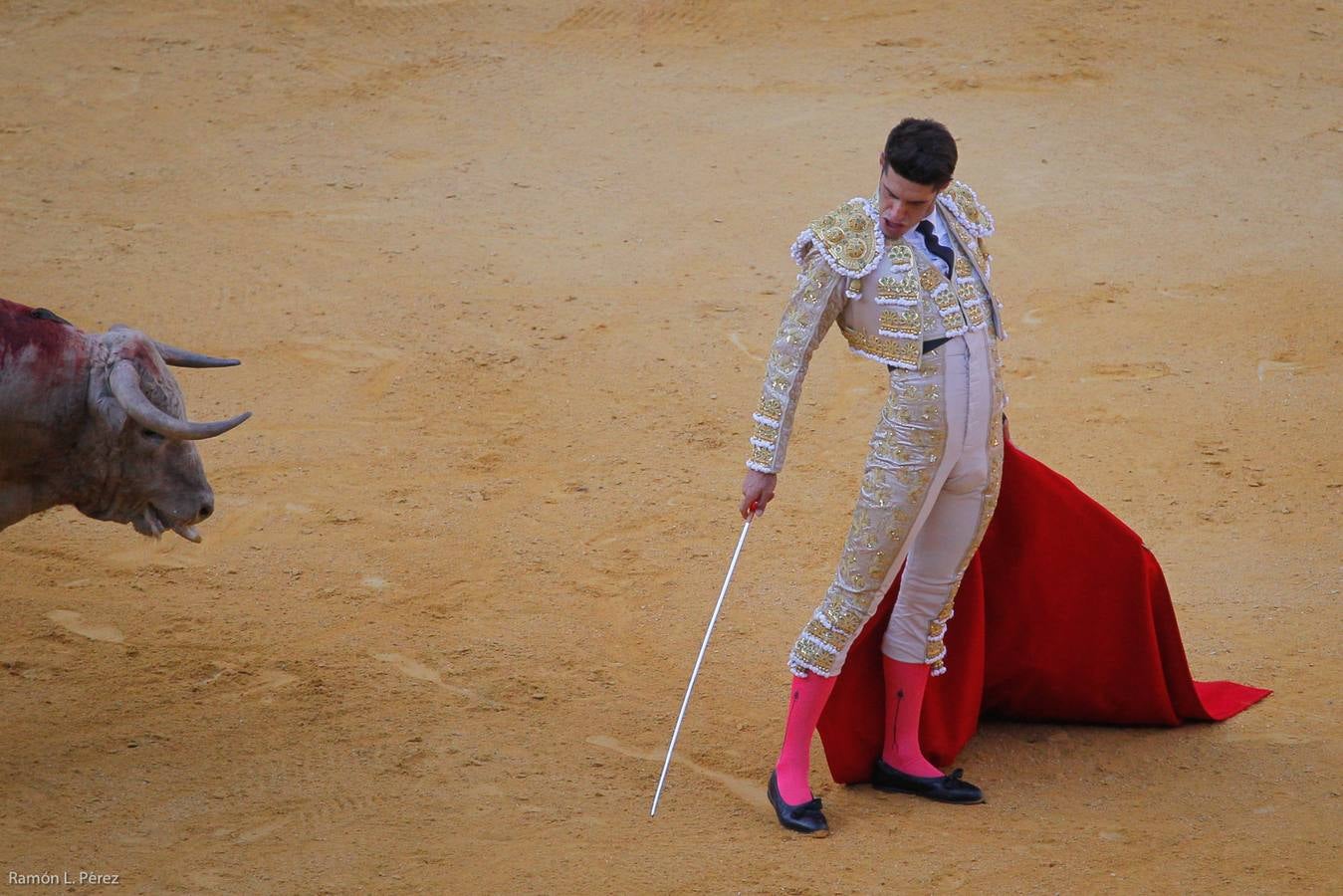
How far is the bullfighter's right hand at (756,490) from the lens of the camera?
3.83m

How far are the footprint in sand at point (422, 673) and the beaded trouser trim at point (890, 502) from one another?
125cm

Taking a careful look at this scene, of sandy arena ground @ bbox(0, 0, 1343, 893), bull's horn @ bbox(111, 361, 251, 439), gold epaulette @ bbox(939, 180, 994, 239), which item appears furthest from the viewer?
bull's horn @ bbox(111, 361, 251, 439)

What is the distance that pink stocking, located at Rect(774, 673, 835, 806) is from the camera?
408 cm

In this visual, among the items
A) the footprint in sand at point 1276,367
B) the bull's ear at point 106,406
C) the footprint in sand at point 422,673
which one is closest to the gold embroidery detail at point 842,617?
the footprint in sand at point 422,673

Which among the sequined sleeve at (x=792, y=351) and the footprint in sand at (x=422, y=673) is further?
the footprint in sand at (x=422, y=673)

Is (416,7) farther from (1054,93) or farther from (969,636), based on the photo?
(969,636)

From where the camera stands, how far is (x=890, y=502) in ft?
12.7

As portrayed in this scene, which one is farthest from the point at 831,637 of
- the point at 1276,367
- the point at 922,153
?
the point at 1276,367

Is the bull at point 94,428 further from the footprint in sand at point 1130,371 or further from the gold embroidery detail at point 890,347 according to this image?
the footprint in sand at point 1130,371

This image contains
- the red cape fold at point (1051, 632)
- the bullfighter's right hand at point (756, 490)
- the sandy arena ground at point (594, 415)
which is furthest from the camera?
the red cape fold at point (1051, 632)

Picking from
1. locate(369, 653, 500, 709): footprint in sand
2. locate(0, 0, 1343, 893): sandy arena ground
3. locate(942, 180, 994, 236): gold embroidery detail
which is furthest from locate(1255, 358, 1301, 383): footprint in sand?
locate(369, 653, 500, 709): footprint in sand

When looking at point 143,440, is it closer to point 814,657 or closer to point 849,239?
point 814,657

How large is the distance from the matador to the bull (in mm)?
1643

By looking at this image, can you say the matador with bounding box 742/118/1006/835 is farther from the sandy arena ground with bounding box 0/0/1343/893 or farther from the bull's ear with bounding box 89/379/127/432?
the bull's ear with bounding box 89/379/127/432
